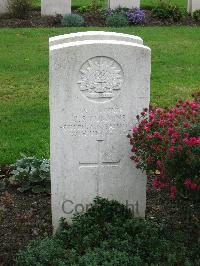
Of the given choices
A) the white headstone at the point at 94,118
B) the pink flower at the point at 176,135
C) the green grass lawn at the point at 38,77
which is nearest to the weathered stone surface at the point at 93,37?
the white headstone at the point at 94,118

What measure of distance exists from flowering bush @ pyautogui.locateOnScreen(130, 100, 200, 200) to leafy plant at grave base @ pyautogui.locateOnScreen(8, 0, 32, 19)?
11720 millimetres

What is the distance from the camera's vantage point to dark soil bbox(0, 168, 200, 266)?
523 cm

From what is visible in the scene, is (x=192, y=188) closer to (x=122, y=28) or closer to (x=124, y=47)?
(x=124, y=47)

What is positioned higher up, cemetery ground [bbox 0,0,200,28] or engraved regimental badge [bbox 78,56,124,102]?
engraved regimental badge [bbox 78,56,124,102]

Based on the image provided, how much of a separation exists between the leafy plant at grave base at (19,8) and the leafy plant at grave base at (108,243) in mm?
11718

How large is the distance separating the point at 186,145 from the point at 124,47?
984 millimetres

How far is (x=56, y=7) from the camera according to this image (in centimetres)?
1673

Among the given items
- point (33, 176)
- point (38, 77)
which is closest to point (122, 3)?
point (38, 77)

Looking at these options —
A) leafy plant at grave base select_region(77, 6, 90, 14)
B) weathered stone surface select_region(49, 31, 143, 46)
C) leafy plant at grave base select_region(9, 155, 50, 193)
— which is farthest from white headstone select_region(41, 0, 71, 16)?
weathered stone surface select_region(49, 31, 143, 46)

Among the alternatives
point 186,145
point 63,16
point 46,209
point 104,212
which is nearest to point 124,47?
point 186,145

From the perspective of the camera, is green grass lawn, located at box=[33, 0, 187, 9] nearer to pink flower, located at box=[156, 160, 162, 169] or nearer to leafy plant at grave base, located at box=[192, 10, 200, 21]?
leafy plant at grave base, located at box=[192, 10, 200, 21]

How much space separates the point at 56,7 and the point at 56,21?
0.81m

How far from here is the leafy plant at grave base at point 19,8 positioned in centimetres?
1625

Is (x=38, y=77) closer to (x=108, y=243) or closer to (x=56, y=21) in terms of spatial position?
(x=56, y=21)
